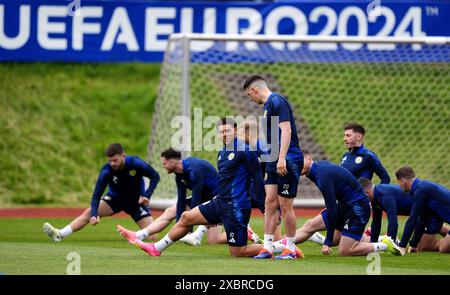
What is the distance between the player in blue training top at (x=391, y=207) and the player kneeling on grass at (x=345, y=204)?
1.40 ft

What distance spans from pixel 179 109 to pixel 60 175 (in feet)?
12.7

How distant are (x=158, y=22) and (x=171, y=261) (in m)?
10.8

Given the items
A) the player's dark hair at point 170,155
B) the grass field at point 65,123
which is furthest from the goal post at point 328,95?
the player's dark hair at point 170,155

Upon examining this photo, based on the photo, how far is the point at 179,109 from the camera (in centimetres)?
1984

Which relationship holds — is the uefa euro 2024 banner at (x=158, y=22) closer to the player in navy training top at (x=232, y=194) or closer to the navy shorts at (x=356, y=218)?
the navy shorts at (x=356, y=218)

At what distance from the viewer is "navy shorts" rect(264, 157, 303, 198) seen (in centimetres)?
1169

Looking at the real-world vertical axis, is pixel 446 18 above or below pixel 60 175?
above

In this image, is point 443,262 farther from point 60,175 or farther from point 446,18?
point 60,175

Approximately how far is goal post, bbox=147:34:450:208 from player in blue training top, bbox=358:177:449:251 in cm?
628

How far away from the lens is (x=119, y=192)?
607 inches

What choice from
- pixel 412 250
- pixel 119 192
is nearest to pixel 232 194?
pixel 412 250

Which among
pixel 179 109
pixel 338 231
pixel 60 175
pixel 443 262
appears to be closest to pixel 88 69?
pixel 60 175

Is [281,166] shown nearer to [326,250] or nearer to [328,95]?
[326,250]
